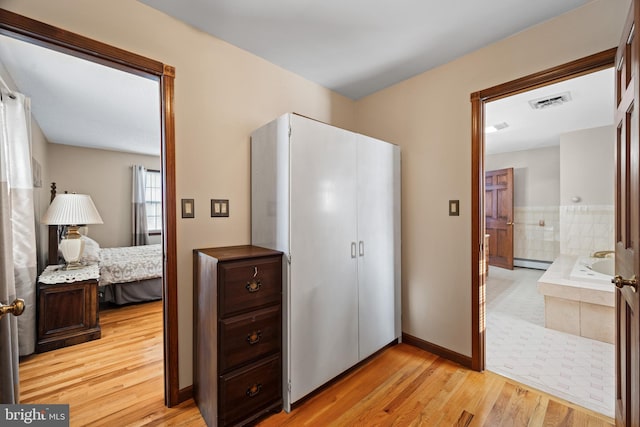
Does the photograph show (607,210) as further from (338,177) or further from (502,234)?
(338,177)

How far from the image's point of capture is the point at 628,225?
4.03 feet

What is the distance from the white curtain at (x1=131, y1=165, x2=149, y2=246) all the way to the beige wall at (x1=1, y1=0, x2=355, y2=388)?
15.3ft

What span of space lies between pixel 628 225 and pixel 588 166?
443 cm

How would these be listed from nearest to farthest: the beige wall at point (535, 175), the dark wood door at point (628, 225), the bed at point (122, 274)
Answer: the dark wood door at point (628, 225)
the bed at point (122, 274)
the beige wall at point (535, 175)

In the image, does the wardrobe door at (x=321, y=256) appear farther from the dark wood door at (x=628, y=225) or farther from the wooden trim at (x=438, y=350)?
the dark wood door at (x=628, y=225)

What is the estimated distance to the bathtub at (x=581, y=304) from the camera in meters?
2.56

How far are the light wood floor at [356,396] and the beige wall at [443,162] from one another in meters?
0.33

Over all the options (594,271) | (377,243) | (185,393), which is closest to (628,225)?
(377,243)

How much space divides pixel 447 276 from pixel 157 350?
8.66 feet

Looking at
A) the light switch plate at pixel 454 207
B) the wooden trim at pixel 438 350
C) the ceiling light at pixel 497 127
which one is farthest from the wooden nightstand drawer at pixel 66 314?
the ceiling light at pixel 497 127

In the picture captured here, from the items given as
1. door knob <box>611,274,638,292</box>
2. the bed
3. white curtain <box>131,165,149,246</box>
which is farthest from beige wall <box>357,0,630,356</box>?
white curtain <box>131,165,149,246</box>

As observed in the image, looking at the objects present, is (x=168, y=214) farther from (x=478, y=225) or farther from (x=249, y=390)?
(x=478, y=225)

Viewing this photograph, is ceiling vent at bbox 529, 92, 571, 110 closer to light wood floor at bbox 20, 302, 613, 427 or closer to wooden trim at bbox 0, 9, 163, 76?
light wood floor at bbox 20, 302, 613, 427

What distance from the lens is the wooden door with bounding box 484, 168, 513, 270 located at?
18.7 ft
